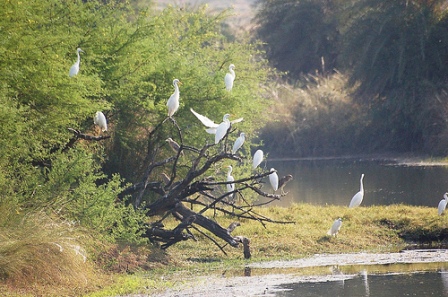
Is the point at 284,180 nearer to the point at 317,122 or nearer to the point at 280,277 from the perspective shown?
the point at 280,277

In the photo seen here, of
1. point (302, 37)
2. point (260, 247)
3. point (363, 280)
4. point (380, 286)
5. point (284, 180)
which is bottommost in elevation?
point (380, 286)

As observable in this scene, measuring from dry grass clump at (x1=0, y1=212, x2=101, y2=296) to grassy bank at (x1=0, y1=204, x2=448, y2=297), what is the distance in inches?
0.5

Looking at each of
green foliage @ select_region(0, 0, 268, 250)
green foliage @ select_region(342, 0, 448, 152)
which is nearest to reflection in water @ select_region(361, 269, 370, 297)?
green foliage @ select_region(0, 0, 268, 250)

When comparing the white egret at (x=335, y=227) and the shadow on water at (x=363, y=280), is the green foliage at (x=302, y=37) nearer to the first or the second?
the white egret at (x=335, y=227)

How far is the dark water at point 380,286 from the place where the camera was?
11.4 metres

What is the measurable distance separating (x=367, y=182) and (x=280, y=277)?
1493cm

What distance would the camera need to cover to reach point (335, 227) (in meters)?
15.5

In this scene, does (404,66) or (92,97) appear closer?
(92,97)

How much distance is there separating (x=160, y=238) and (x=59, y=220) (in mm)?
2686

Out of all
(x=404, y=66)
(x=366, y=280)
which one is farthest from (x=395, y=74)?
(x=366, y=280)

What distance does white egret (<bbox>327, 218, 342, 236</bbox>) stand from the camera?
50.7 ft

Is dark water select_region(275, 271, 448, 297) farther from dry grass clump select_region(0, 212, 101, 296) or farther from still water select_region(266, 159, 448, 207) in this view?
still water select_region(266, 159, 448, 207)

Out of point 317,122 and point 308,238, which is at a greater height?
point 317,122

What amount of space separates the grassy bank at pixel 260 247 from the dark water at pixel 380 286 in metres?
1.74
